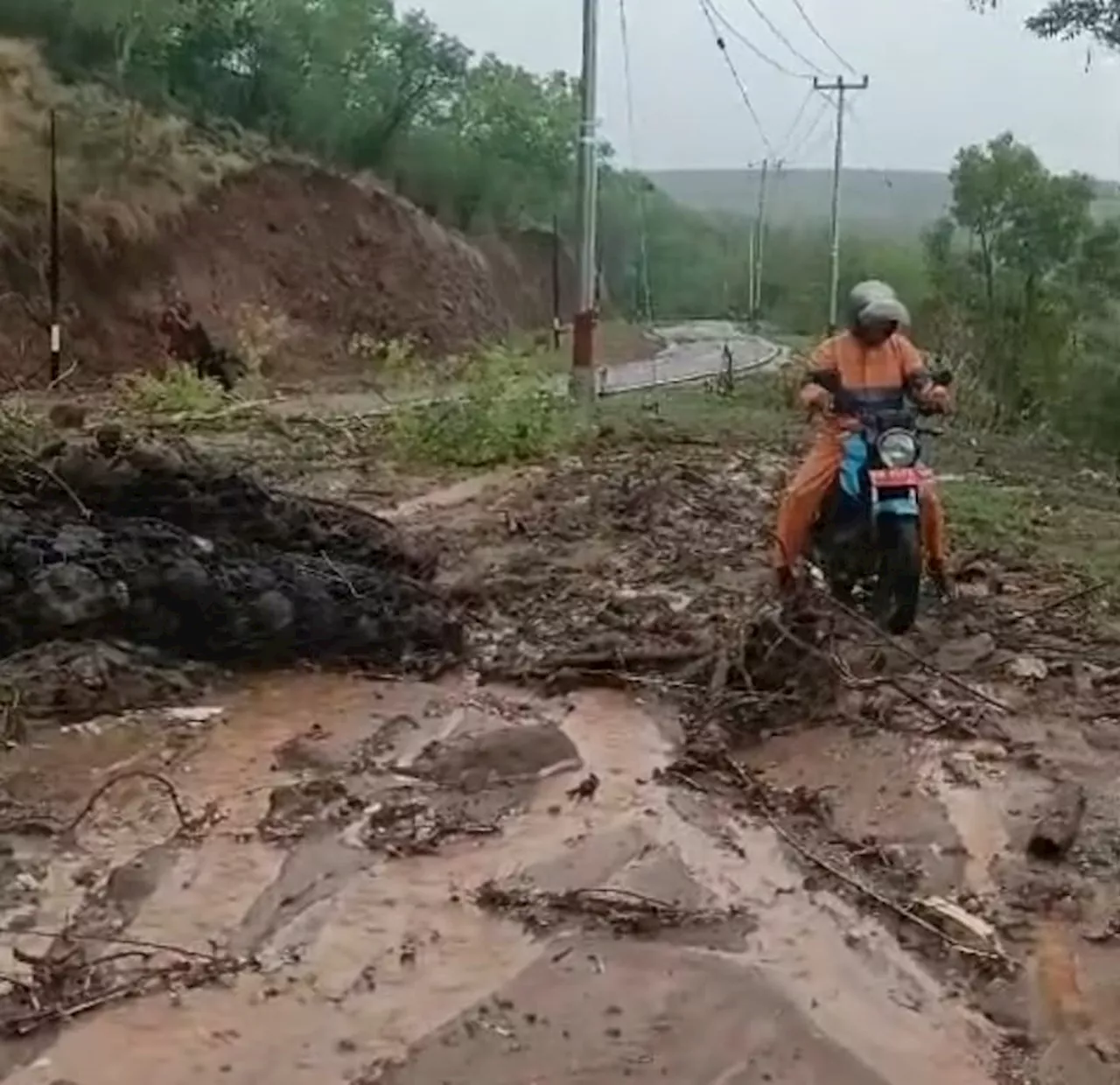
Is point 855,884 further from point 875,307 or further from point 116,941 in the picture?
point 875,307

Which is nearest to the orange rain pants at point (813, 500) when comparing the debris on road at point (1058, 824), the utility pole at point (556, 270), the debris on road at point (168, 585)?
the debris on road at point (168, 585)

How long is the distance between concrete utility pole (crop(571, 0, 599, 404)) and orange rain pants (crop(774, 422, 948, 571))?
12.7m

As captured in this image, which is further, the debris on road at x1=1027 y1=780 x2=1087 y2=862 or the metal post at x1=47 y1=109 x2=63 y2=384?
the metal post at x1=47 y1=109 x2=63 y2=384

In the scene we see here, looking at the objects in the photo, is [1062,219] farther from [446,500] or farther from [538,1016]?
[538,1016]

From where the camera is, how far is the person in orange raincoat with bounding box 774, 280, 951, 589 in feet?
27.7

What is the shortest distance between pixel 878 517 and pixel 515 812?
104 inches

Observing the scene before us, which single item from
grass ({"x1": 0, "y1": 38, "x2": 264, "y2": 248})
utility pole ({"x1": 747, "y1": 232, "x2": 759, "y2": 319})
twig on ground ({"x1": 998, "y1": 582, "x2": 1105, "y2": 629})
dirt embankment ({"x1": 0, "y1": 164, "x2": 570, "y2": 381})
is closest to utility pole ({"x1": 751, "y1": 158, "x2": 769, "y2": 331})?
utility pole ({"x1": 747, "y1": 232, "x2": 759, "y2": 319})

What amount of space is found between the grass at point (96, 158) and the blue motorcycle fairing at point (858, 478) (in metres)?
20.5

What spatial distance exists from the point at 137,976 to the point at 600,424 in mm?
13793

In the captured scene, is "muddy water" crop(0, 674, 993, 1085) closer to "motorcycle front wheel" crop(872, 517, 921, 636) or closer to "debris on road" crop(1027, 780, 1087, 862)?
"debris on road" crop(1027, 780, 1087, 862)

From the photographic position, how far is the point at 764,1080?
445 cm

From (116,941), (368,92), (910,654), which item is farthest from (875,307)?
(368,92)

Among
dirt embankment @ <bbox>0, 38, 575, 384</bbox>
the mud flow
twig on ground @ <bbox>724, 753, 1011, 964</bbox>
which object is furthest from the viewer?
dirt embankment @ <bbox>0, 38, 575, 384</bbox>

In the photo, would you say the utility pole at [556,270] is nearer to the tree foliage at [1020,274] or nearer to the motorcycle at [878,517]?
the tree foliage at [1020,274]
